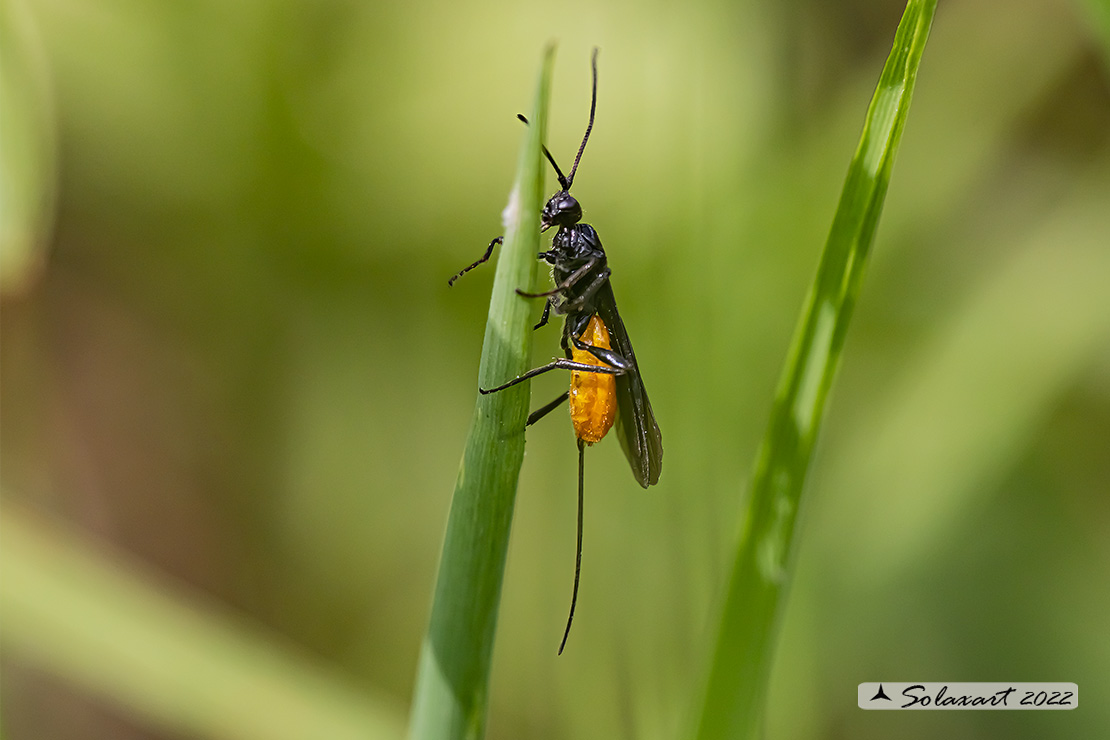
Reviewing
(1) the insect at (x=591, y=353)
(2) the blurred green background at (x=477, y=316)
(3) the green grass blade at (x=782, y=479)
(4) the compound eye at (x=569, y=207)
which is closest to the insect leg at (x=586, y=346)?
(1) the insect at (x=591, y=353)

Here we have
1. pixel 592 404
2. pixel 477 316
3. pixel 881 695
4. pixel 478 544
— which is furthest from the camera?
pixel 477 316

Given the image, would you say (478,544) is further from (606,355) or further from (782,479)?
(606,355)

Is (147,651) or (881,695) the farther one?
(881,695)

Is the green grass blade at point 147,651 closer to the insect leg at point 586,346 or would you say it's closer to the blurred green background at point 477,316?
the blurred green background at point 477,316

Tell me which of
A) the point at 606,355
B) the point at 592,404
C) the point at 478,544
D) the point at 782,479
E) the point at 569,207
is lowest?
the point at 478,544

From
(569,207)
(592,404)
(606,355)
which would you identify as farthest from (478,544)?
(569,207)

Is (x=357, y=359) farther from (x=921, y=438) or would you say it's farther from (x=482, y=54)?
(x=921, y=438)
